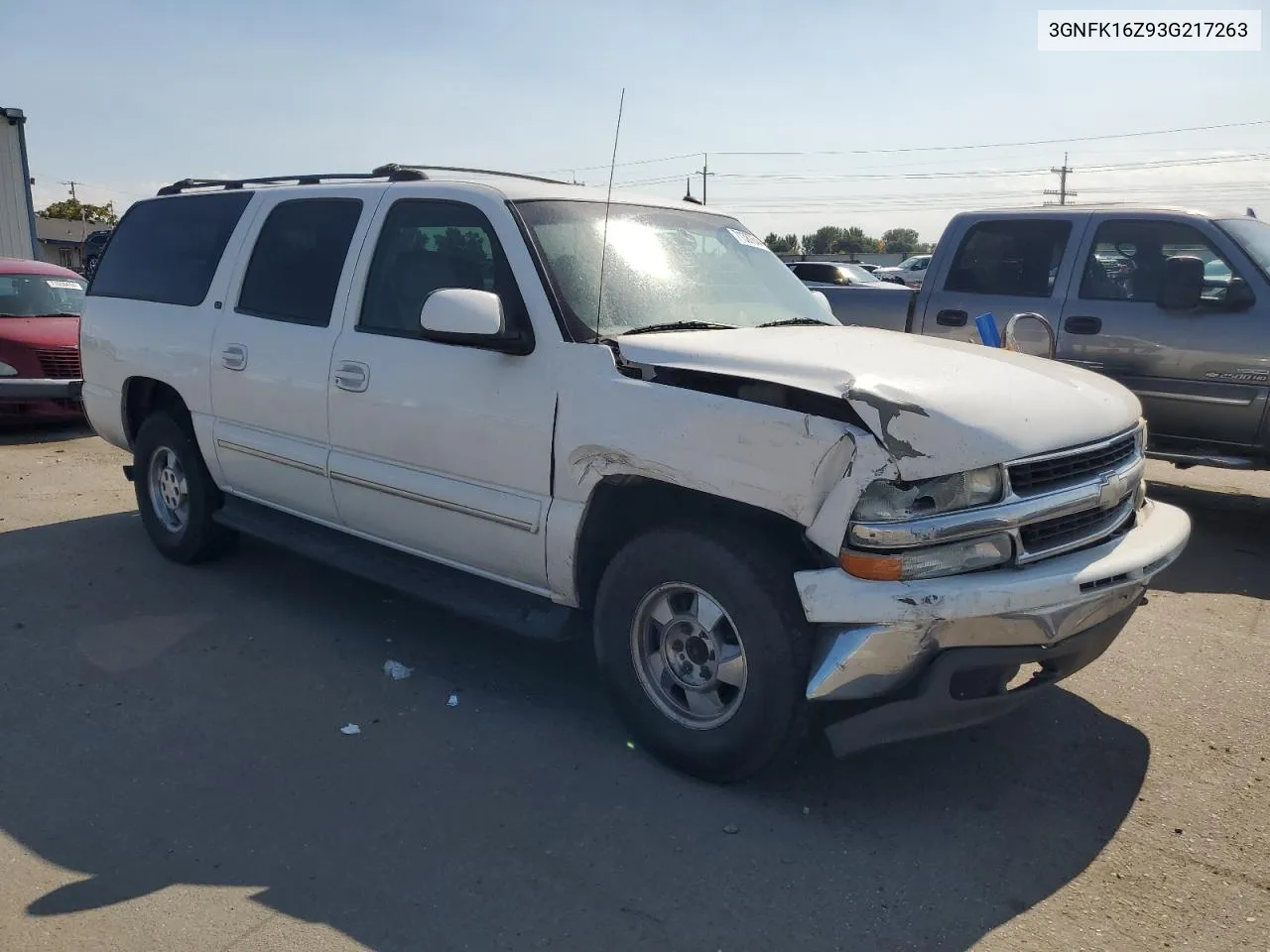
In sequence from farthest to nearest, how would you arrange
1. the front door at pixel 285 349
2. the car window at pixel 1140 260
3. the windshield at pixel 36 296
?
1. the windshield at pixel 36 296
2. the car window at pixel 1140 260
3. the front door at pixel 285 349

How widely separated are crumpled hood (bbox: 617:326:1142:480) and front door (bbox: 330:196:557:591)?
535mm

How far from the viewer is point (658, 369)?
3.64 metres

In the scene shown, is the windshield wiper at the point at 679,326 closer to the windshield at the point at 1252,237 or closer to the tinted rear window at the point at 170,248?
the tinted rear window at the point at 170,248

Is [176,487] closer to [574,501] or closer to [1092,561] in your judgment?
[574,501]

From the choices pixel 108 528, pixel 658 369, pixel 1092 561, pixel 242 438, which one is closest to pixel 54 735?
pixel 242 438

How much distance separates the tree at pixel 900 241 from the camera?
8567 centimetres

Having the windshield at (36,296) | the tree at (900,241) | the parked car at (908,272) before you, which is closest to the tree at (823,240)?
the tree at (900,241)

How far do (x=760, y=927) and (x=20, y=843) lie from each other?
7.33 ft

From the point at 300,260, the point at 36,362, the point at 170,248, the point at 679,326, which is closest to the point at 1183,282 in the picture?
the point at 679,326

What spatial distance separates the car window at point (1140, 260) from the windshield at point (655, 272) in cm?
321

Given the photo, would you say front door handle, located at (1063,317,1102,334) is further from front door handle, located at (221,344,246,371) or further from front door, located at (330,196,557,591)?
front door handle, located at (221,344,246,371)

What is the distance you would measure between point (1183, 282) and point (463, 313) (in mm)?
5008

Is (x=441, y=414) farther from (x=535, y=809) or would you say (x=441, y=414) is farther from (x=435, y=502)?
(x=535, y=809)

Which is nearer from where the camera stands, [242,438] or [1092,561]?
[1092,561]
